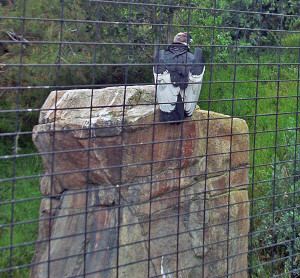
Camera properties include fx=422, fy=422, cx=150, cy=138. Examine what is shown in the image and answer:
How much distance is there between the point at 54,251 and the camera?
9.37 feet

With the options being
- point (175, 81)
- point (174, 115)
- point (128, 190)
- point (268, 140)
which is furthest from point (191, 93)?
point (268, 140)

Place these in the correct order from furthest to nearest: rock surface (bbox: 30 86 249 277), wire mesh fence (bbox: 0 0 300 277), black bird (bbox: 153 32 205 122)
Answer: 1. black bird (bbox: 153 32 205 122)
2. rock surface (bbox: 30 86 249 277)
3. wire mesh fence (bbox: 0 0 300 277)

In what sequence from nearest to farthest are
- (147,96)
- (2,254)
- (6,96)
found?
1. (147,96)
2. (2,254)
3. (6,96)

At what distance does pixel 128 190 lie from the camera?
2961 mm

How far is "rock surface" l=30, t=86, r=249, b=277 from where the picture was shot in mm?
2762

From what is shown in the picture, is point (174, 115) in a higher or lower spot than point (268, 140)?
higher

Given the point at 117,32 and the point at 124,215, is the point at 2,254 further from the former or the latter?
the point at 117,32

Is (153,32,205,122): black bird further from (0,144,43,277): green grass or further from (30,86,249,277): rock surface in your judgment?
(0,144,43,277): green grass

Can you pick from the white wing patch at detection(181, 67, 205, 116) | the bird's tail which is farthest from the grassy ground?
the bird's tail

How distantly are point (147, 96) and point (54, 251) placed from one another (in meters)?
1.34

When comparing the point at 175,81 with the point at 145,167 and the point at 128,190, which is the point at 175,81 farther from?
the point at 128,190

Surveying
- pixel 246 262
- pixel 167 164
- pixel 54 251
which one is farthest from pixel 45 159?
pixel 246 262

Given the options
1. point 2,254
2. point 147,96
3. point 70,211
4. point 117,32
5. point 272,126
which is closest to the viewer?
point 70,211

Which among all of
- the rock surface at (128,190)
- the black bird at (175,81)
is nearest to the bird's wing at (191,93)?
the black bird at (175,81)
